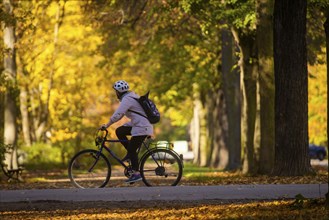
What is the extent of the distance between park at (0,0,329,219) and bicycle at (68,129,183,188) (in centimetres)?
3

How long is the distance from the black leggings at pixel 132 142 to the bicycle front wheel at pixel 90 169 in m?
0.52

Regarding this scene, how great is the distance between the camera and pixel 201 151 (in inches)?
1972

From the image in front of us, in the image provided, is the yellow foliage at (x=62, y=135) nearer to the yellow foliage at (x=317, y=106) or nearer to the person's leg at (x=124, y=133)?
the yellow foliage at (x=317, y=106)

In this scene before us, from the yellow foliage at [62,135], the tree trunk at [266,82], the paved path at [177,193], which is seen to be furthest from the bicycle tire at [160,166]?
the yellow foliage at [62,135]

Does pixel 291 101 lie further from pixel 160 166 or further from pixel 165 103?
pixel 165 103

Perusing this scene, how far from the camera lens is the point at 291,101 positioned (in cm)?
1991

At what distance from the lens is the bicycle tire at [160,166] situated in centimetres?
1714

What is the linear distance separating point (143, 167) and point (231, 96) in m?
20.3

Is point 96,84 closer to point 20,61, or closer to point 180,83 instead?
point 180,83

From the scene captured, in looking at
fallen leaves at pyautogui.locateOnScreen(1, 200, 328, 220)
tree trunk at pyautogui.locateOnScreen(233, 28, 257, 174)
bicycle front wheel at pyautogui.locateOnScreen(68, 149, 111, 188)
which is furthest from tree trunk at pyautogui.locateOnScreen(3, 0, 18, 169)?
fallen leaves at pyautogui.locateOnScreen(1, 200, 328, 220)

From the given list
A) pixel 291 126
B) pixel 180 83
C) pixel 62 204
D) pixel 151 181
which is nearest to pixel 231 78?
pixel 180 83

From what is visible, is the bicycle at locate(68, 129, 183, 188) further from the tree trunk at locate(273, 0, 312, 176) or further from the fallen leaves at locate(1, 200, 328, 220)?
the tree trunk at locate(273, 0, 312, 176)

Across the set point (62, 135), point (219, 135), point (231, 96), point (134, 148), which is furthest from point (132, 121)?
point (62, 135)

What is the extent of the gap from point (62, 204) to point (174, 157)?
300 centimetres
